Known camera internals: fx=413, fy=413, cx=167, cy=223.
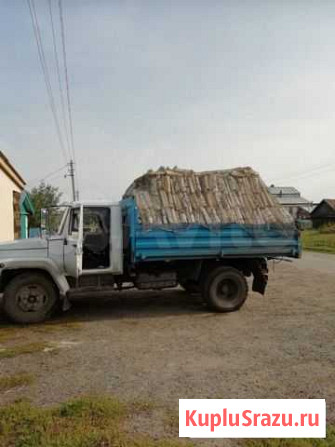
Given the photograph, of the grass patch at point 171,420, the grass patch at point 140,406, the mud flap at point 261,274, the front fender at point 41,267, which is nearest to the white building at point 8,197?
the front fender at point 41,267

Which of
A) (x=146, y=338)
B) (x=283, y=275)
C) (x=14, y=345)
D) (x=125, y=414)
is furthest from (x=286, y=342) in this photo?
(x=283, y=275)

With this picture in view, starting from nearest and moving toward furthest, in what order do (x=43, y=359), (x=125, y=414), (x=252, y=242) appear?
(x=125, y=414) < (x=43, y=359) < (x=252, y=242)

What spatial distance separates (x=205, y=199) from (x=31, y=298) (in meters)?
3.88

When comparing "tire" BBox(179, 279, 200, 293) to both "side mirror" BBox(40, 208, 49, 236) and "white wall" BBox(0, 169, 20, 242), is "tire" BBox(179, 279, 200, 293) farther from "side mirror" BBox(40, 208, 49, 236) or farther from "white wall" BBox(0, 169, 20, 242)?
"white wall" BBox(0, 169, 20, 242)

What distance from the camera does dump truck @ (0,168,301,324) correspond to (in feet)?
24.7

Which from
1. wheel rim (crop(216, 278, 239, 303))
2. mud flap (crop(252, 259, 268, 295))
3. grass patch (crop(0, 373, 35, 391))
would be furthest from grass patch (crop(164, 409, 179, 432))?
mud flap (crop(252, 259, 268, 295))

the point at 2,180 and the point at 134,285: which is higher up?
the point at 2,180

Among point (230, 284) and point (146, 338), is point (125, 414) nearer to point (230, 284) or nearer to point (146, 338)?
point (146, 338)

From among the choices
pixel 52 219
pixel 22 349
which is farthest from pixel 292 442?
pixel 52 219

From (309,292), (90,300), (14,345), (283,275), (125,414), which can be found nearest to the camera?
(125,414)

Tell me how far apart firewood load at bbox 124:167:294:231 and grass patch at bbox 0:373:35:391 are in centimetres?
361

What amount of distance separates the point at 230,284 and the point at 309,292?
329 cm

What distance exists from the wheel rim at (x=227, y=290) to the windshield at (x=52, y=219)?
3.46 meters

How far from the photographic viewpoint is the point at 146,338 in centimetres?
664
